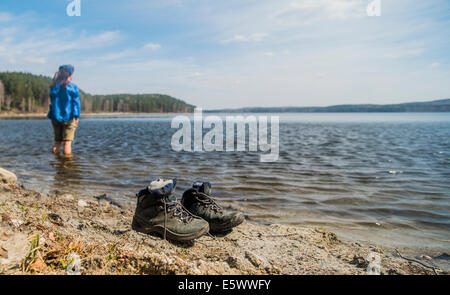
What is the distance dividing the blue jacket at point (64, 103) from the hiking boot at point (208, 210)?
7.13 meters

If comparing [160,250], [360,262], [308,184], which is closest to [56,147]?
[308,184]

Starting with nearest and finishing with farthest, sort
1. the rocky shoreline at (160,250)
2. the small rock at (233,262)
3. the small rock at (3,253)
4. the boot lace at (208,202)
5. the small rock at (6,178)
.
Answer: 1. the small rock at (3,253)
2. the rocky shoreline at (160,250)
3. the small rock at (233,262)
4. the boot lace at (208,202)
5. the small rock at (6,178)

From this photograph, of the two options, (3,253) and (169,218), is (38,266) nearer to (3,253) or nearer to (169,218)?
(3,253)

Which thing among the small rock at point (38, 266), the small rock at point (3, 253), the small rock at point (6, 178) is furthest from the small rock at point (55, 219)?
the small rock at point (6, 178)

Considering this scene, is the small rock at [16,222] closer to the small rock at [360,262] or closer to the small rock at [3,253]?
the small rock at [3,253]

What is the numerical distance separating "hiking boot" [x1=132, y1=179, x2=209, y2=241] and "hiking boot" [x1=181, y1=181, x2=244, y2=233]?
9.7 inches

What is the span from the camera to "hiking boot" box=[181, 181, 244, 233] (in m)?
3.54

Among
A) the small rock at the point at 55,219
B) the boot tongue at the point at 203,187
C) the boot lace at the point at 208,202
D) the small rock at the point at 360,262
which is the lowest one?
the small rock at the point at 360,262

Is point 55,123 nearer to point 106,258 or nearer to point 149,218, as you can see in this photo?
point 149,218

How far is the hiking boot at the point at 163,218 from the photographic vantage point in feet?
10.3

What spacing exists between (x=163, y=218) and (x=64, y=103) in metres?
A: 7.60

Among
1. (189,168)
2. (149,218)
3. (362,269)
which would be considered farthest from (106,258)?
(189,168)

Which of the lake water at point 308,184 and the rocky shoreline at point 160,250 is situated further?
the lake water at point 308,184

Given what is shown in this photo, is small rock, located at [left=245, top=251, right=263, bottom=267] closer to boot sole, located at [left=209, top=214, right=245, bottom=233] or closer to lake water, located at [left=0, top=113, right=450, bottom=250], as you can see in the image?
boot sole, located at [left=209, top=214, right=245, bottom=233]
